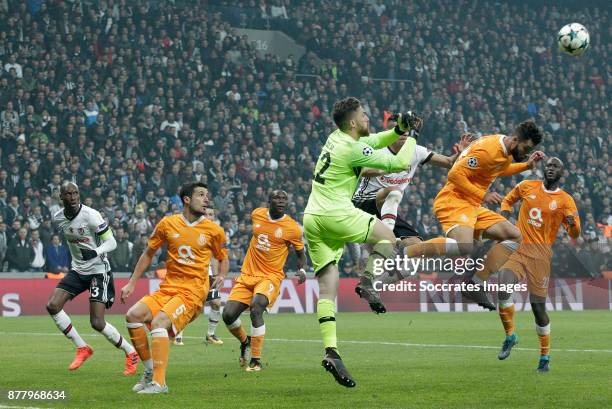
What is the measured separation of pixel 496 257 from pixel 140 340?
205 inches

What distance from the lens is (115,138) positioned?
27.4 metres

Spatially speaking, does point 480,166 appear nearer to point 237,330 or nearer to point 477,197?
point 477,197

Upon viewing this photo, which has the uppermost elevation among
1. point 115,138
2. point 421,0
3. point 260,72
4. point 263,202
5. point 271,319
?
point 421,0

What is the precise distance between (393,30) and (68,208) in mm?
26292

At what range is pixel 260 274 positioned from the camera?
13.8m

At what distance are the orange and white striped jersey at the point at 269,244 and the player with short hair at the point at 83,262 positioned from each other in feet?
6.10

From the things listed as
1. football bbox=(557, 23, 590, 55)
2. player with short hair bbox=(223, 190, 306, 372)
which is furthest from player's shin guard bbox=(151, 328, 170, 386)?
football bbox=(557, 23, 590, 55)

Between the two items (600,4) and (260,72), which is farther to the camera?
(600,4)

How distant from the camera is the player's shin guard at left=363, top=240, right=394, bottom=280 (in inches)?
426

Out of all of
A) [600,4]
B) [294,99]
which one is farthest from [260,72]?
[600,4]

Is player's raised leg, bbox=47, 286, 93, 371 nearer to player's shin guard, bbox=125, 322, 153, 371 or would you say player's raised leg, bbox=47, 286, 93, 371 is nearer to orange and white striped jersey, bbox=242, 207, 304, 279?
player's shin guard, bbox=125, 322, 153, 371

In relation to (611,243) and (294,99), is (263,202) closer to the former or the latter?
(294,99)

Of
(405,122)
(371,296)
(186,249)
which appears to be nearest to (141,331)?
(186,249)

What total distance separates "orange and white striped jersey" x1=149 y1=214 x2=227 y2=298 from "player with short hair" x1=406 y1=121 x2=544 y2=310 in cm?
296
